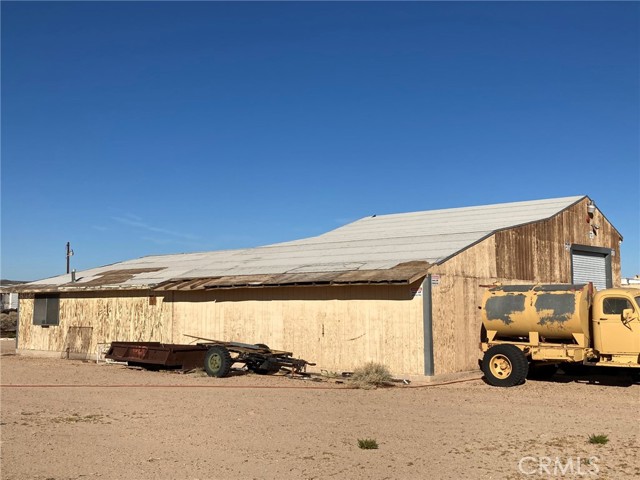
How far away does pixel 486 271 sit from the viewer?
819 inches

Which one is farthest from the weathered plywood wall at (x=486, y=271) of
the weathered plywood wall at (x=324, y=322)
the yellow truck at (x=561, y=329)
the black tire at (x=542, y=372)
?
the black tire at (x=542, y=372)

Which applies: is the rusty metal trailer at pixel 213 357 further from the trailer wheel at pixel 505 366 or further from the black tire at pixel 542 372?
the black tire at pixel 542 372

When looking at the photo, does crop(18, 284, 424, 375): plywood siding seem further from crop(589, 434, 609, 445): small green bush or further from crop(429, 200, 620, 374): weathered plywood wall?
crop(589, 434, 609, 445): small green bush

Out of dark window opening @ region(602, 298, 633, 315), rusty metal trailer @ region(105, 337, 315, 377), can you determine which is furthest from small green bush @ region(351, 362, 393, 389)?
dark window opening @ region(602, 298, 633, 315)

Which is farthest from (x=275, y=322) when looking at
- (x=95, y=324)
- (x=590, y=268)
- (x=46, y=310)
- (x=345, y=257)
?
(x=590, y=268)

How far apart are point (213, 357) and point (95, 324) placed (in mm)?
9361

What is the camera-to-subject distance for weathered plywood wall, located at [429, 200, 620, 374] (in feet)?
61.4

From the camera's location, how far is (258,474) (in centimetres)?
816

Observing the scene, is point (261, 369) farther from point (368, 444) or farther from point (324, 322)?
point (368, 444)

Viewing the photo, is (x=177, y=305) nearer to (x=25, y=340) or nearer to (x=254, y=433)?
(x=25, y=340)

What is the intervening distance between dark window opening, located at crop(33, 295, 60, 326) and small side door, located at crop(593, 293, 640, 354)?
70.2 feet

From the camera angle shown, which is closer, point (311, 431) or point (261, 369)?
point (311, 431)

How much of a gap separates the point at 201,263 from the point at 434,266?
13.3 meters

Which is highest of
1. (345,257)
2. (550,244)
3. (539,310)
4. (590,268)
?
(550,244)
